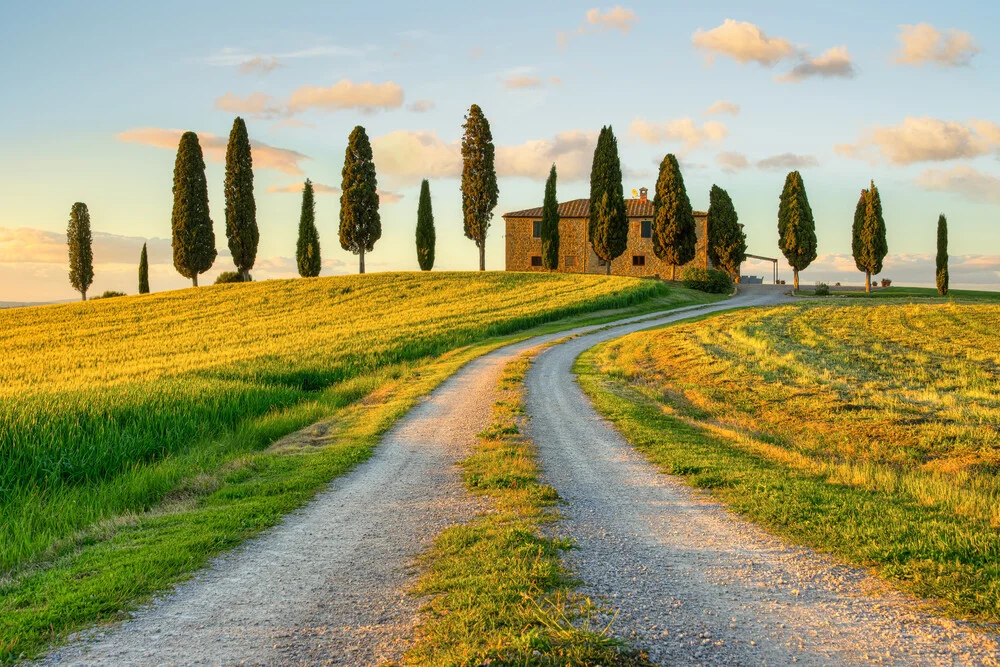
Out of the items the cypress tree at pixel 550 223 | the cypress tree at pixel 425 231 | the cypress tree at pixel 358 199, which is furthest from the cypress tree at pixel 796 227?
the cypress tree at pixel 358 199

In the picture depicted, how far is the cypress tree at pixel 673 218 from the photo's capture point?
60.9m

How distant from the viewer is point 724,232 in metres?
68.8

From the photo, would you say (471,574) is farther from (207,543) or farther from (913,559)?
(913,559)

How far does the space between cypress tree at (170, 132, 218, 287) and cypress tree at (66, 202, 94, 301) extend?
22.4m

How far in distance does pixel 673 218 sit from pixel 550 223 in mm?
12259

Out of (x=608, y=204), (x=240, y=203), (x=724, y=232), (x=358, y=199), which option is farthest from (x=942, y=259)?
(x=240, y=203)

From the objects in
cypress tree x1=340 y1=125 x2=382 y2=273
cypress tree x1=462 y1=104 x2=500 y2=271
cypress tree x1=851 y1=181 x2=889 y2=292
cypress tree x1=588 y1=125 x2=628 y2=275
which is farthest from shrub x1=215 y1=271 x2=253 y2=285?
cypress tree x1=851 y1=181 x2=889 y2=292

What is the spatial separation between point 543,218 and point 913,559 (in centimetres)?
6243

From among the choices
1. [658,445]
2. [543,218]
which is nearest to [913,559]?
[658,445]

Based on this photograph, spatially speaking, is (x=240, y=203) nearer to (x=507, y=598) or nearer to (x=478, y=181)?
(x=478, y=181)

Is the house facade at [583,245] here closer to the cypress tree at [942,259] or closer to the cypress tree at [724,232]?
the cypress tree at [724,232]

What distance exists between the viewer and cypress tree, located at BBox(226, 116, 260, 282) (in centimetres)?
6494

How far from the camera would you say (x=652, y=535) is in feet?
25.5

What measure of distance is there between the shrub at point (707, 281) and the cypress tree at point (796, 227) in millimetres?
11464
